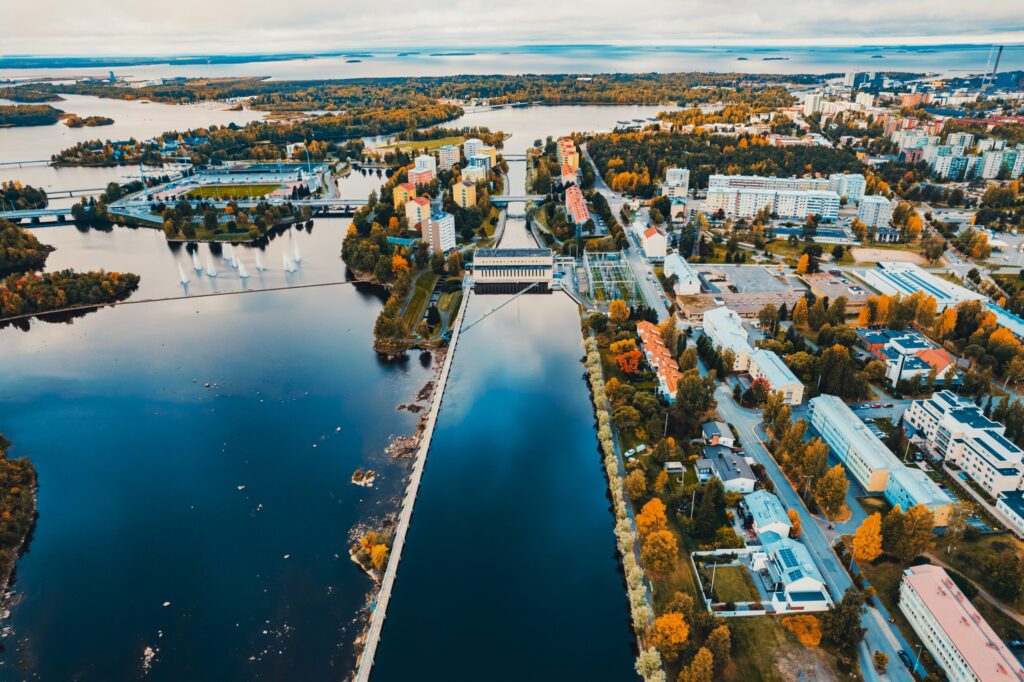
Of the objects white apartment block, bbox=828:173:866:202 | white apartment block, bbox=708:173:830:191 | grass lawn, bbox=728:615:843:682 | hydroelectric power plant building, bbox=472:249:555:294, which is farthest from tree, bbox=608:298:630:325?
white apartment block, bbox=828:173:866:202

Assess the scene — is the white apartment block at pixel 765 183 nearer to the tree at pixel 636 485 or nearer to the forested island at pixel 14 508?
the tree at pixel 636 485

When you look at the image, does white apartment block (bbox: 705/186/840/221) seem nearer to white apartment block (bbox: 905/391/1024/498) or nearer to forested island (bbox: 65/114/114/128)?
white apartment block (bbox: 905/391/1024/498)

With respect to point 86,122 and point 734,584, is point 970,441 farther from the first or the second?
point 86,122

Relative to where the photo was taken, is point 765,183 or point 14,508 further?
point 765,183

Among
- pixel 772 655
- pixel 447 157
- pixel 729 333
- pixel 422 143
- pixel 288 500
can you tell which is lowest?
pixel 288 500

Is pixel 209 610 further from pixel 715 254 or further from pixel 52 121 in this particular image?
pixel 52 121

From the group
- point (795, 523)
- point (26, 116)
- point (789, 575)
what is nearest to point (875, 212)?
point (795, 523)
